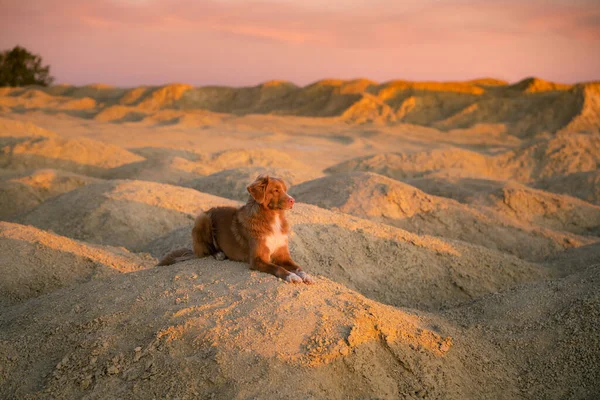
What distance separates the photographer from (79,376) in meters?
3.81

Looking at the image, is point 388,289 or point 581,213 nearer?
point 388,289

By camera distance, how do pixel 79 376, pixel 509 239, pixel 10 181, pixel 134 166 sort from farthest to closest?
pixel 134 166 → pixel 10 181 → pixel 509 239 → pixel 79 376

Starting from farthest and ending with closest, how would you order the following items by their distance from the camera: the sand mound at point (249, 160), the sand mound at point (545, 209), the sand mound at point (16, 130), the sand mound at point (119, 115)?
the sand mound at point (119, 115), the sand mound at point (16, 130), the sand mound at point (249, 160), the sand mound at point (545, 209)

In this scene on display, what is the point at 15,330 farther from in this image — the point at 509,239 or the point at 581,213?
the point at 581,213

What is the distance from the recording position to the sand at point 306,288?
3.84 m

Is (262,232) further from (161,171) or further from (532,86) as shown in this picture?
(532,86)

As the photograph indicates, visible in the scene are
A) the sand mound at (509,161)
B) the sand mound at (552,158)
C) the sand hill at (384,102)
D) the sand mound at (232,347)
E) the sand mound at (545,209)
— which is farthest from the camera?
the sand hill at (384,102)

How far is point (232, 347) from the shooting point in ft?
12.4

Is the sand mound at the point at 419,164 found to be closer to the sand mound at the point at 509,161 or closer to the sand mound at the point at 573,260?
the sand mound at the point at 509,161

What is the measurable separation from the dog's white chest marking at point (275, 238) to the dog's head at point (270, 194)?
0.16 meters

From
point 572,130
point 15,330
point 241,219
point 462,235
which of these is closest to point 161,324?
point 241,219

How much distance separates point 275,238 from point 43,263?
3.74m

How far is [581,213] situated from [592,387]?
380 inches

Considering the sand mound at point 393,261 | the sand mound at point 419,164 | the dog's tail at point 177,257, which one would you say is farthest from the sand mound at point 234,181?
the dog's tail at point 177,257
